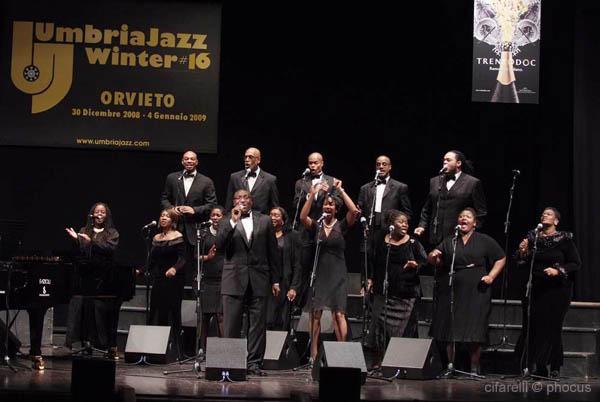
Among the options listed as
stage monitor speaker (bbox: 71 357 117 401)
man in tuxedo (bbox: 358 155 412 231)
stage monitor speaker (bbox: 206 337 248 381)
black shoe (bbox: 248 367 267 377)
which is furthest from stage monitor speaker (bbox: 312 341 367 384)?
stage monitor speaker (bbox: 71 357 117 401)

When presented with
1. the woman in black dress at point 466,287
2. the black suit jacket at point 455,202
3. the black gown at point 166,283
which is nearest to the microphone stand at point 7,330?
the black gown at point 166,283

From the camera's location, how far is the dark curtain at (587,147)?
10.8 metres

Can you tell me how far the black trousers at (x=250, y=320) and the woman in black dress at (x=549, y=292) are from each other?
243cm

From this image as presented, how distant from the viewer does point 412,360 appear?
27.7 ft

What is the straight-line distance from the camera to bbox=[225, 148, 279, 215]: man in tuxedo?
965 centimetres

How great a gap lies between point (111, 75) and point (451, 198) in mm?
4752

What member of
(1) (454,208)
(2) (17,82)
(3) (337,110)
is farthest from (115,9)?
(1) (454,208)

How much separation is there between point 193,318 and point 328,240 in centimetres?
188

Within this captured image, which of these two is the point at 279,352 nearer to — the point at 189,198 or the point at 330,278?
the point at 330,278

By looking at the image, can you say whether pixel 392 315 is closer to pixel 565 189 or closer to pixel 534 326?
pixel 534 326

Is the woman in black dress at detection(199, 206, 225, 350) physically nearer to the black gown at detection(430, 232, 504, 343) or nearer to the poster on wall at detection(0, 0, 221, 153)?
the black gown at detection(430, 232, 504, 343)

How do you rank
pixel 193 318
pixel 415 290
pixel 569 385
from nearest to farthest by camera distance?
pixel 569 385, pixel 415 290, pixel 193 318

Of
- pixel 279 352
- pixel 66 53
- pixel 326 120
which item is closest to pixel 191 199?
pixel 279 352

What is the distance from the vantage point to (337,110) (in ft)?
38.4
